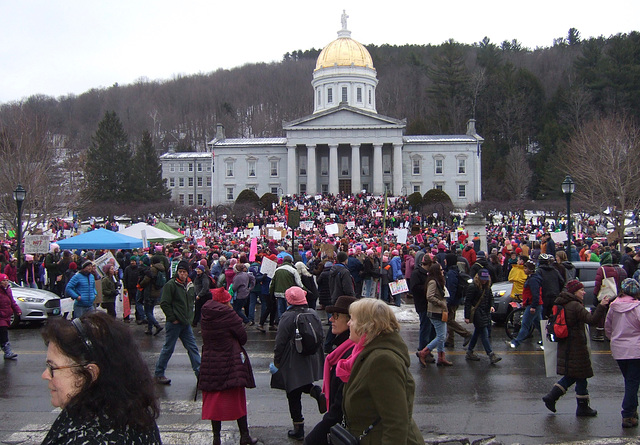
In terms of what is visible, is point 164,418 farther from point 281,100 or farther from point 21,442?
point 281,100

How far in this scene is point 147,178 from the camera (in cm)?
8006

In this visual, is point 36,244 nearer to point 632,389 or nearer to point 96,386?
point 632,389

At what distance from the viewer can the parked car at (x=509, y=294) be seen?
46.6ft

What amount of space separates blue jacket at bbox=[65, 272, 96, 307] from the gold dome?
72811 mm

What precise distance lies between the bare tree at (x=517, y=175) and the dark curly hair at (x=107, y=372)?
77644 millimetres

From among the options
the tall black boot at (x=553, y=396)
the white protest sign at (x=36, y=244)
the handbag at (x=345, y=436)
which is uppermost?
the white protest sign at (x=36, y=244)

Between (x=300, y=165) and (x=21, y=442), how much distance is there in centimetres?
7287

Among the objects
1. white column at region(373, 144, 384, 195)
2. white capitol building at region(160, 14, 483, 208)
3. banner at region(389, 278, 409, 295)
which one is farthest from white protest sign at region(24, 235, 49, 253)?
white column at region(373, 144, 384, 195)

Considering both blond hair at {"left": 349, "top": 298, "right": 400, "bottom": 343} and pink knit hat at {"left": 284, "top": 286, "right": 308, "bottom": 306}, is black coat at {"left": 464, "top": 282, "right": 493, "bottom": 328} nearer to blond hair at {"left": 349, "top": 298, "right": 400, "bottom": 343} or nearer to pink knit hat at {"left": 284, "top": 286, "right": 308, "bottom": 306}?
pink knit hat at {"left": 284, "top": 286, "right": 308, "bottom": 306}

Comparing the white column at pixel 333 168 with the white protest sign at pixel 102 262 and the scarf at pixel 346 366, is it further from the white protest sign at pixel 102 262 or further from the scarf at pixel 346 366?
the scarf at pixel 346 366

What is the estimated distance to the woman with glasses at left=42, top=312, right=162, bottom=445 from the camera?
282cm

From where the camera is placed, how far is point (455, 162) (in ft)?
256

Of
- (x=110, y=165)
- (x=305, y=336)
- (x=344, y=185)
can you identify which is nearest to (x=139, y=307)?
(x=305, y=336)

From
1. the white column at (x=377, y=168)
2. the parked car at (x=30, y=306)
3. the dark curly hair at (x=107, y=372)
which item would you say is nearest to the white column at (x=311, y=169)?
the white column at (x=377, y=168)
